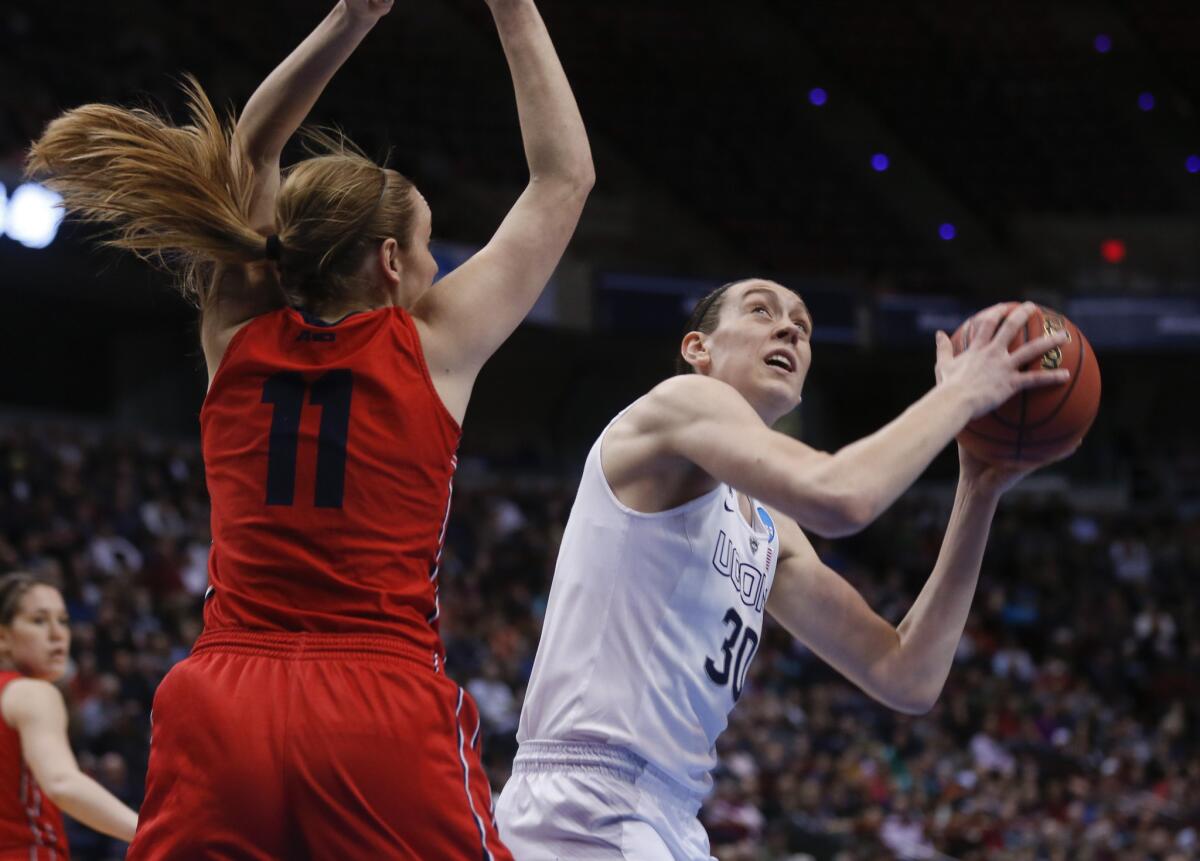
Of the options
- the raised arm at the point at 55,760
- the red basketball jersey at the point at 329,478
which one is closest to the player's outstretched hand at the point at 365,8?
the red basketball jersey at the point at 329,478

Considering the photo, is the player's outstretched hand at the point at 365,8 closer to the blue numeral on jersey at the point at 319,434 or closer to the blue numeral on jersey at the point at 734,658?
the blue numeral on jersey at the point at 319,434

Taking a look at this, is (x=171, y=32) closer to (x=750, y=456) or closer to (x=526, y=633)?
(x=526, y=633)

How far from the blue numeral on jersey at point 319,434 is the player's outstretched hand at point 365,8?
2.47 feet

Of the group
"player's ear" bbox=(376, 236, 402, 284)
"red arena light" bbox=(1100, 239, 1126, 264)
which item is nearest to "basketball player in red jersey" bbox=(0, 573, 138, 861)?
"player's ear" bbox=(376, 236, 402, 284)

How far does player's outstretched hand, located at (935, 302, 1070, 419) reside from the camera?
255 centimetres

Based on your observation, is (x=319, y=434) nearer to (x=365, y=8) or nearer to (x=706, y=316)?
(x=365, y=8)

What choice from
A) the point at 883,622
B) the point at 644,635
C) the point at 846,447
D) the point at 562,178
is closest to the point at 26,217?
the point at 883,622

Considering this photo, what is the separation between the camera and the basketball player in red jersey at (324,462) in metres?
2.33

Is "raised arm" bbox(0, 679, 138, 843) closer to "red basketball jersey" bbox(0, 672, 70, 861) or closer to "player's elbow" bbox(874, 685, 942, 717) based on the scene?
"red basketball jersey" bbox(0, 672, 70, 861)

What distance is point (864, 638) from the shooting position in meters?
Result: 3.66

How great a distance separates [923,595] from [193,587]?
10.4 m

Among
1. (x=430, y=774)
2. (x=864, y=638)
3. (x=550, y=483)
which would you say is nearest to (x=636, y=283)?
(x=550, y=483)

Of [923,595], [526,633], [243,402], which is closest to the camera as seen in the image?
[243,402]

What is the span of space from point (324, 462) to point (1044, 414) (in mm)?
1370
